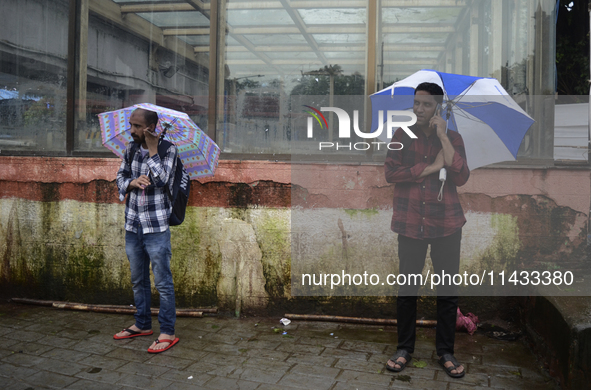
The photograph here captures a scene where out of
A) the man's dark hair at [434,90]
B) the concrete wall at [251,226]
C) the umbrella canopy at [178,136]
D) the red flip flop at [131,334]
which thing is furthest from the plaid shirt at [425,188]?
the red flip flop at [131,334]

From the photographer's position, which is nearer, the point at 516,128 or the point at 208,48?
the point at 516,128

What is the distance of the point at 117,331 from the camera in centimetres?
447

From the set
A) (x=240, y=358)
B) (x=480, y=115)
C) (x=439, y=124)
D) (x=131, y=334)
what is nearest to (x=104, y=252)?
(x=131, y=334)

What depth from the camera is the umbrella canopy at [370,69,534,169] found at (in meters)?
3.55

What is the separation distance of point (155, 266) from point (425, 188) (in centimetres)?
226

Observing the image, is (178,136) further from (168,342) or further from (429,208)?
(429,208)

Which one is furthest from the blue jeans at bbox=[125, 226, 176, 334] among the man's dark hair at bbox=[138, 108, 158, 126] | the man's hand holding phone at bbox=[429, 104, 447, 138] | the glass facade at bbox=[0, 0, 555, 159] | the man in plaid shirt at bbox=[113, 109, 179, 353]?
the man's hand holding phone at bbox=[429, 104, 447, 138]

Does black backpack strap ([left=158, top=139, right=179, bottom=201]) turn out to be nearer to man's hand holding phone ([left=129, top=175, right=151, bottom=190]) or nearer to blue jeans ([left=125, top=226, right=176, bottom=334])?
man's hand holding phone ([left=129, top=175, right=151, bottom=190])

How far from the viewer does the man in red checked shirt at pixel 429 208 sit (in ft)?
11.8

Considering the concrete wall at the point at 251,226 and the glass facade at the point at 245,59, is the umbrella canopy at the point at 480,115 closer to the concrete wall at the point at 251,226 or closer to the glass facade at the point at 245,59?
the concrete wall at the point at 251,226

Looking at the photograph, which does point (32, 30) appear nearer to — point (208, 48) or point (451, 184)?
point (208, 48)

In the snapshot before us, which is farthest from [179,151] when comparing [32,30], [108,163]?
[32,30]

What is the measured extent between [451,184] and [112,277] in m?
3.67

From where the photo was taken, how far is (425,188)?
12.0 feet
